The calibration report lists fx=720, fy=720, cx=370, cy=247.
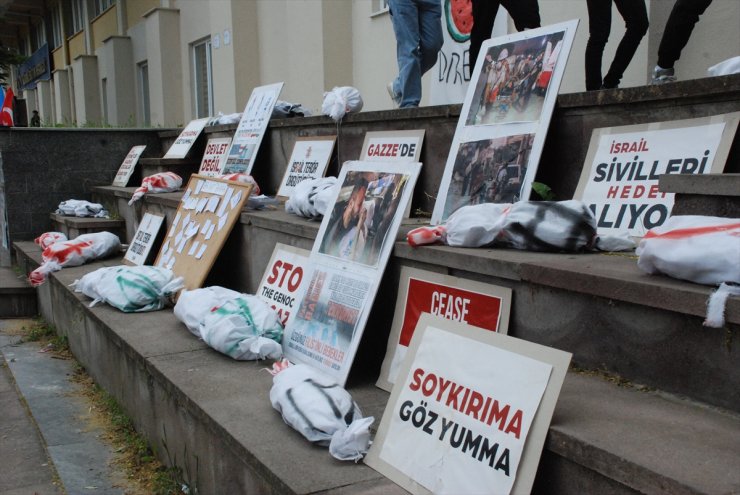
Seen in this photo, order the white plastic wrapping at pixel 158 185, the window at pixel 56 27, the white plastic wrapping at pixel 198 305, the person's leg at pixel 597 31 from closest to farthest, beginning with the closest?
the white plastic wrapping at pixel 198 305
the person's leg at pixel 597 31
the white plastic wrapping at pixel 158 185
the window at pixel 56 27

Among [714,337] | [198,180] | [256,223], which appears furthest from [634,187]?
[198,180]

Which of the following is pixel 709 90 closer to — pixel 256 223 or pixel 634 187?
pixel 634 187

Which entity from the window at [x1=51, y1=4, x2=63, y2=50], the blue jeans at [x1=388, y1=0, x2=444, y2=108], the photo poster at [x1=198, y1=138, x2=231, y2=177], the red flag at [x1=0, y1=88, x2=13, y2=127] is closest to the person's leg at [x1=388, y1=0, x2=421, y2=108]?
the blue jeans at [x1=388, y1=0, x2=444, y2=108]

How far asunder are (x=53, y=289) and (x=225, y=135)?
2.31 m

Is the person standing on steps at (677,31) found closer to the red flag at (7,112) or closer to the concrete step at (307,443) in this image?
the concrete step at (307,443)

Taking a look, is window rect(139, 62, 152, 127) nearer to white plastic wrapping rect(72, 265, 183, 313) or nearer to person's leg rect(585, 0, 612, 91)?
white plastic wrapping rect(72, 265, 183, 313)

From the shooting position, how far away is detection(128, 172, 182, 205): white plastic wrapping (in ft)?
22.0

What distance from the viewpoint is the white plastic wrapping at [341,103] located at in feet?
16.9

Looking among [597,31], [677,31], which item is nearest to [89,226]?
[597,31]

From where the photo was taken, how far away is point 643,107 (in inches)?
122

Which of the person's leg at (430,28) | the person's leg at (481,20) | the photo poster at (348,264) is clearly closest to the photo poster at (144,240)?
the person's leg at (430,28)

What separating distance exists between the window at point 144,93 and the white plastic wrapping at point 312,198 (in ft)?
50.6

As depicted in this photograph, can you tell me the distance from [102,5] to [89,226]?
17.6 meters

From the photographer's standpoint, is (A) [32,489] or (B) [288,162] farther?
(B) [288,162]
